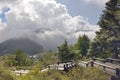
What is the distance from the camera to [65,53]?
207 ft

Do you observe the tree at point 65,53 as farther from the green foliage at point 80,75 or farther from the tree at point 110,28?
the green foliage at point 80,75

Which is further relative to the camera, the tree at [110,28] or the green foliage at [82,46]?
the green foliage at [82,46]

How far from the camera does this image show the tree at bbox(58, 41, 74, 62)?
62.2m

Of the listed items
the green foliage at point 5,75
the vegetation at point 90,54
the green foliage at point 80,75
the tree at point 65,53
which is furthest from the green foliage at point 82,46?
the green foliage at point 5,75

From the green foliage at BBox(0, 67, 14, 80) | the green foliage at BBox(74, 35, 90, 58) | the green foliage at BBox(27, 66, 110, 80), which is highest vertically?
the green foliage at BBox(74, 35, 90, 58)

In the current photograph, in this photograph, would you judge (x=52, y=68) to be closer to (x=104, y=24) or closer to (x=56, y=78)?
(x=56, y=78)

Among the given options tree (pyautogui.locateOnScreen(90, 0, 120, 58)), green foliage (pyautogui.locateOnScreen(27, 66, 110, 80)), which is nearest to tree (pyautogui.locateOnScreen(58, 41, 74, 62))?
→ tree (pyautogui.locateOnScreen(90, 0, 120, 58))

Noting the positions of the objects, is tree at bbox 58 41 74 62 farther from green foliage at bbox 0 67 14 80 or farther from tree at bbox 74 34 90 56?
green foliage at bbox 0 67 14 80

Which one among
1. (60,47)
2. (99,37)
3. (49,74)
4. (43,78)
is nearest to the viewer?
(43,78)

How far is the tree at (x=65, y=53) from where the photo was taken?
62.2 meters

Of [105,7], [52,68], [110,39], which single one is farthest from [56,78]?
[105,7]

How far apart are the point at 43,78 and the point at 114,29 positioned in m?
19.0

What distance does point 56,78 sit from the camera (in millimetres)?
25812

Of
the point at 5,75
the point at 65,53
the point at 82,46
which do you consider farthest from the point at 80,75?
the point at 82,46
